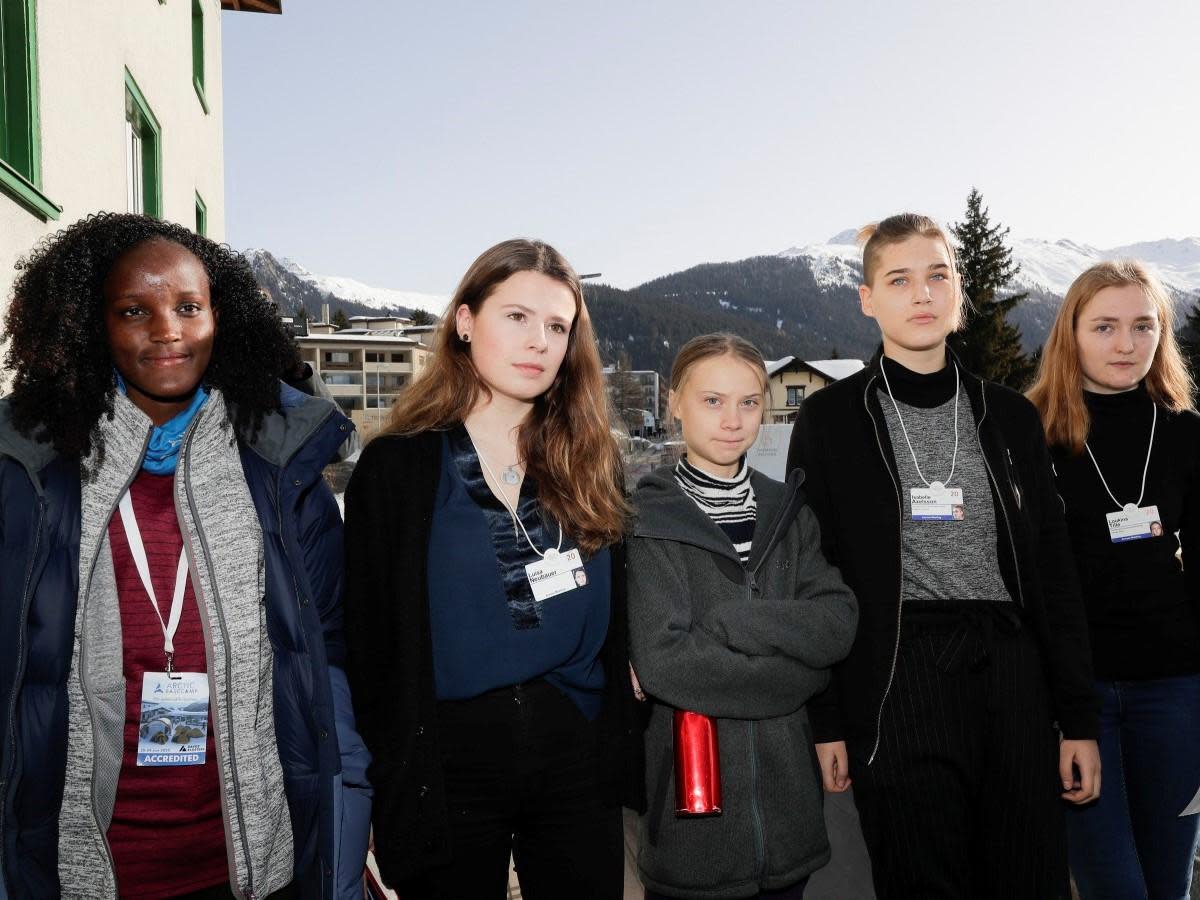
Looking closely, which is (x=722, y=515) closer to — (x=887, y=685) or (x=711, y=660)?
(x=711, y=660)

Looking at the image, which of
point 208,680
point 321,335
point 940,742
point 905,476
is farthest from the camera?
point 321,335

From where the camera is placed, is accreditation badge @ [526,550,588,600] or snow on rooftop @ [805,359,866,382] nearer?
accreditation badge @ [526,550,588,600]

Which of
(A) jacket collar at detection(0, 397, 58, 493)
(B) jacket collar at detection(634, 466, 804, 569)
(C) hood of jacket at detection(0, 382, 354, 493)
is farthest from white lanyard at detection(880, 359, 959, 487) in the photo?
(A) jacket collar at detection(0, 397, 58, 493)

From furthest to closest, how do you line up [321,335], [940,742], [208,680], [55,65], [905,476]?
[321,335] < [55,65] < [905,476] < [940,742] < [208,680]

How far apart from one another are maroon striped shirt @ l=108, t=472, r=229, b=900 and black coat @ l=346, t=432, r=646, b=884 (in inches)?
13.2

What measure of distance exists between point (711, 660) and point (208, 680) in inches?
45.3

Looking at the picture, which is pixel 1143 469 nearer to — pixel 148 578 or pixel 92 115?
pixel 148 578

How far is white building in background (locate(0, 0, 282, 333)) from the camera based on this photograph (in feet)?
13.4

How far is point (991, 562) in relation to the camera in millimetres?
2381

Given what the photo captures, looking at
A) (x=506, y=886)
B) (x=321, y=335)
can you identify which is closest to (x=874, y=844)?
(x=506, y=886)

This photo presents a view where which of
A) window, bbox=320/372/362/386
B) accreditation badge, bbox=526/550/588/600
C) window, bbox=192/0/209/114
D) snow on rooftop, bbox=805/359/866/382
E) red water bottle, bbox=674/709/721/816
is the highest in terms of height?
window, bbox=320/372/362/386

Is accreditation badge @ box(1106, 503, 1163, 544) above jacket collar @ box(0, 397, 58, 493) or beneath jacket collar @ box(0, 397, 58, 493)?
beneath

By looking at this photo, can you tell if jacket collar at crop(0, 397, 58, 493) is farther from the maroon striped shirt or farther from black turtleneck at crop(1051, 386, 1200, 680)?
black turtleneck at crop(1051, 386, 1200, 680)

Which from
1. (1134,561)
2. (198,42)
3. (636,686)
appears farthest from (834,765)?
(198,42)
